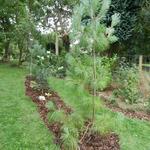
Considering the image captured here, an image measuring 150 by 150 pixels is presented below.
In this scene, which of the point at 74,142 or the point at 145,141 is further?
the point at 145,141

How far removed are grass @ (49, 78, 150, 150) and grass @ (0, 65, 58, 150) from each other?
955 mm

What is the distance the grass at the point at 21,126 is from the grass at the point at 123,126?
0.95 meters

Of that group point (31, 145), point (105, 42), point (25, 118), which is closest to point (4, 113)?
point (25, 118)

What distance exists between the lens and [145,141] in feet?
21.4

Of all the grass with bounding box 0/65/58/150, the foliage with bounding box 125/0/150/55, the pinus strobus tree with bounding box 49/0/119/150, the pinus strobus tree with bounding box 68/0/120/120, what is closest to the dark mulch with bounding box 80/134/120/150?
the pinus strobus tree with bounding box 49/0/119/150

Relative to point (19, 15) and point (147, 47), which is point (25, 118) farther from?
point (19, 15)

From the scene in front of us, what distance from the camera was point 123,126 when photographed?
707 centimetres

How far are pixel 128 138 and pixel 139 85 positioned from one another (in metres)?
4.77

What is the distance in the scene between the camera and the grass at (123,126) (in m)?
5.41

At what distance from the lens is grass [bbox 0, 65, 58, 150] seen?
5996 mm

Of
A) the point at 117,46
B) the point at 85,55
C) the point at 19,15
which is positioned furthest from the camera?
the point at 19,15

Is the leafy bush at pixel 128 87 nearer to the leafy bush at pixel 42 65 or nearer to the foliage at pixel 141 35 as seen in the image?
the leafy bush at pixel 42 65

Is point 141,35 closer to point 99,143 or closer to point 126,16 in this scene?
point 126,16

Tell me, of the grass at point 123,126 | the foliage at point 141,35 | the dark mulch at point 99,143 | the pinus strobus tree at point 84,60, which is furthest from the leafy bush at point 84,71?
the foliage at point 141,35
